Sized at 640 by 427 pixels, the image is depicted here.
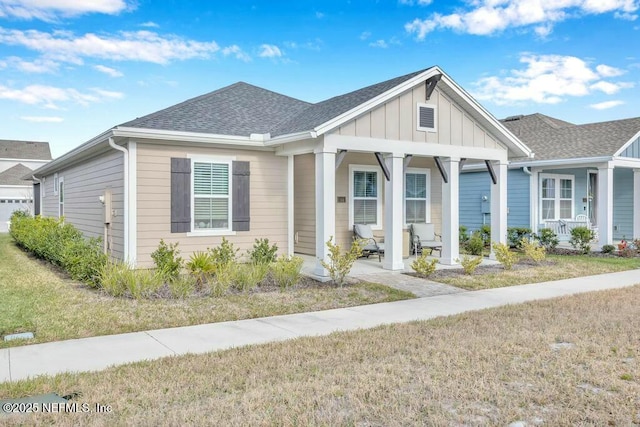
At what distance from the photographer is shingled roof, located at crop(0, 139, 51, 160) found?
122 ft

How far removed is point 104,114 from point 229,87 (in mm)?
11558

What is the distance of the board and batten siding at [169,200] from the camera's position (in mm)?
9742

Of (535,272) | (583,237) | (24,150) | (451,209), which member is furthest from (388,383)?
(24,150)

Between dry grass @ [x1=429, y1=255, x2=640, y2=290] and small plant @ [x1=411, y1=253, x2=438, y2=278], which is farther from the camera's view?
small plant @ [x1=411, y1=253, x2=438, y2=278]

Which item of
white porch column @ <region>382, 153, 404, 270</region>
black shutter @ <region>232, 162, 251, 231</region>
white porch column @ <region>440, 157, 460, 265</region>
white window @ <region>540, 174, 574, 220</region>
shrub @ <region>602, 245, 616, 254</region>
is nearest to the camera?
white porch column @ <region>382, 153, 404, 270</region>

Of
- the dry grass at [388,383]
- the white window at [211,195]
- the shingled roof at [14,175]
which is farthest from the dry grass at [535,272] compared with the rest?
the shingled roof at [14,175]

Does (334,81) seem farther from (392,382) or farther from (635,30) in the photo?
(392,382)

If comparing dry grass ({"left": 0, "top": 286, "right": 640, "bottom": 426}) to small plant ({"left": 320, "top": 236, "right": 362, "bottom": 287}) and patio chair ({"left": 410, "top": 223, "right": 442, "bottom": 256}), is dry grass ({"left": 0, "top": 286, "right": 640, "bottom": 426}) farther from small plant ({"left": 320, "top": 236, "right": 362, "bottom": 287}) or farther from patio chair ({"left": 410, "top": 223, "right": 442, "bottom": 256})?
patio chair ({"left": 410, "top": 223, "right": 442, "bottom": 256})

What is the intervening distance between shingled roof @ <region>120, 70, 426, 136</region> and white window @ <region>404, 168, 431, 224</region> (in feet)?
12.1

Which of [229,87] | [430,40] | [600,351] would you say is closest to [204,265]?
[600,351]

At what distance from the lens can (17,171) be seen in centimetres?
3453

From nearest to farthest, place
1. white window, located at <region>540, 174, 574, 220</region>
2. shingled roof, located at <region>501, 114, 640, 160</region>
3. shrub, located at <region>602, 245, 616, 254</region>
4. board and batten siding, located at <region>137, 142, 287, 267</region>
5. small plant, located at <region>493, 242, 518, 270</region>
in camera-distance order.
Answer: board and batten siding, located at <region>137, 142, 287, 267</region> → small plant, located at <region>493, 242, 518, 270</region> → shrub, located at <region>602, 245, 616, 254</region> → shingled roof, located at <region>501, 114, 640, 160</region> → white window, located at <region>540, 174, 574, 220</region>

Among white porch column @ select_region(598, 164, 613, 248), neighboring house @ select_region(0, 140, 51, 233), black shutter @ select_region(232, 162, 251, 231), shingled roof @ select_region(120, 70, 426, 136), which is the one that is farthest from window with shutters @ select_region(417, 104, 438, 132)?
neighboring house @ select_region(0, 140, 51, 233)

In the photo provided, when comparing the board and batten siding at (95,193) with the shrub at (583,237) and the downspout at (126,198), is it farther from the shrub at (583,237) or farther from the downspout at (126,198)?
the shrub at (583,237)
